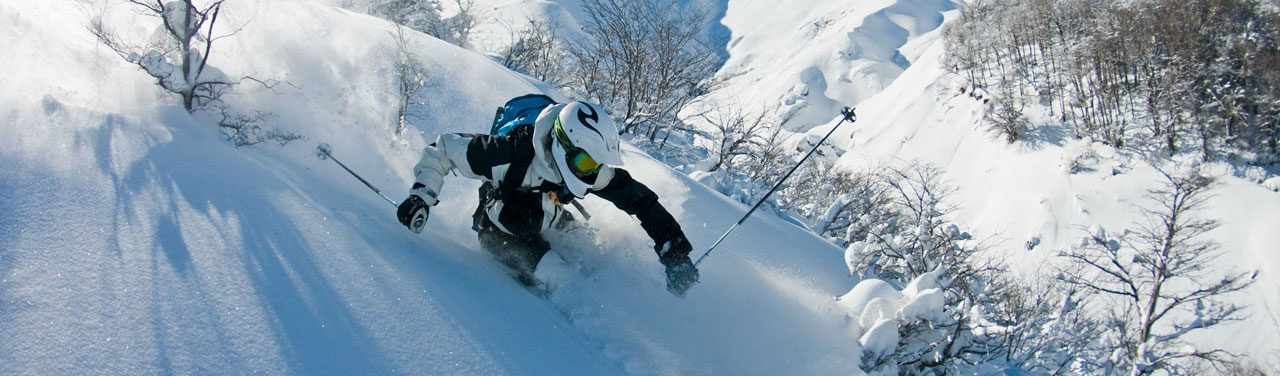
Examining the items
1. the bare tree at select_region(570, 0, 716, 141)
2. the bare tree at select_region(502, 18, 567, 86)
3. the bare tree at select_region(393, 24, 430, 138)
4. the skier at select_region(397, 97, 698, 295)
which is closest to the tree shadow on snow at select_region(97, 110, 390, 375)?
the skier at select_region(397, 97, 698, 295)

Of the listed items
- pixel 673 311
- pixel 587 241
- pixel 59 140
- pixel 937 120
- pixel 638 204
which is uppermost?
pixel 59 140

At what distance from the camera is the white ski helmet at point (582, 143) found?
3.09m

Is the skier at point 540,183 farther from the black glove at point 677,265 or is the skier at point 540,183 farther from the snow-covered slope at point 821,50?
the snow-covered slope at point 821,50

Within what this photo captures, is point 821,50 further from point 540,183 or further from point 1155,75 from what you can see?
point 540,183

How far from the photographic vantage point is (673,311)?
3.25m

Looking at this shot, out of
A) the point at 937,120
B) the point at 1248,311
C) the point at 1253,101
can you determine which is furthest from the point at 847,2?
the point at 1248,311

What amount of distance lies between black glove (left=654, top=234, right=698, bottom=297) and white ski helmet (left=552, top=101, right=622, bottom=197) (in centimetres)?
60

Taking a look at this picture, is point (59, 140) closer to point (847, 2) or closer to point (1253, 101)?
point (1253, 101)

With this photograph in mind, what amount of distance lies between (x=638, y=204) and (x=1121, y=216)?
853 inches

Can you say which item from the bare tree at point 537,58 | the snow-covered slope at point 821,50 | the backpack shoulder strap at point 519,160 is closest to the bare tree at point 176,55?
the backpack shoulder strap at point 519,160

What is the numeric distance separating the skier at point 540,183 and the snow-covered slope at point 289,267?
205 millimetres

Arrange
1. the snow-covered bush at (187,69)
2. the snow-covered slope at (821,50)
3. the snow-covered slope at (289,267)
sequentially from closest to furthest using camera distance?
1. the snow-covered slope at (289,267)
2. the snow-covered bush at (187,69)
3. the snow-covered slope at (821,50)

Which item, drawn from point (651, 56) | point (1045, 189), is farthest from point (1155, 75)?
point (651, 56)

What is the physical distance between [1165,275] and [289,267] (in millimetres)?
20356
